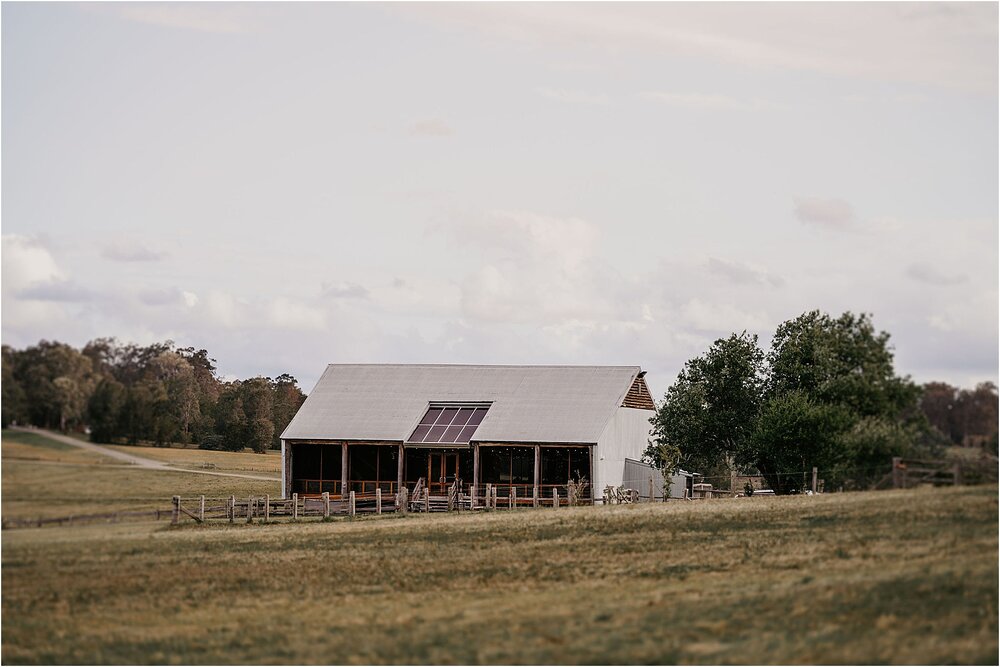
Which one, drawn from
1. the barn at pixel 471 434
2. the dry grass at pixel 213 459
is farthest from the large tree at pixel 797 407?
the dry grass at pixel 213 459

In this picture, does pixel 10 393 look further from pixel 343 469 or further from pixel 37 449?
pixel 343 469

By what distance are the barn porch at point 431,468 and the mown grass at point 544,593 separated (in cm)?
1570

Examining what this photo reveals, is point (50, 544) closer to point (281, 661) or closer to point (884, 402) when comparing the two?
point (281, 661)

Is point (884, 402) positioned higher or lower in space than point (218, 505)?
higher

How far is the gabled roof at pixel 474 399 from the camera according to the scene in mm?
46031

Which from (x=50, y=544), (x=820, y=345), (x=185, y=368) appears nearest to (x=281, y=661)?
(x=50, y=544)

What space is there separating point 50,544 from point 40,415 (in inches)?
97.3

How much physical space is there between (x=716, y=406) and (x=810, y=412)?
11927mm

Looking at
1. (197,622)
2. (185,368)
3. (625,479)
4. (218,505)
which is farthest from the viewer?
(625,479)

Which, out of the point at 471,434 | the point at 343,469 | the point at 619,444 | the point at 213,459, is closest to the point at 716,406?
the point at 619,444

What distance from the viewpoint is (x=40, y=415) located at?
23547 mm

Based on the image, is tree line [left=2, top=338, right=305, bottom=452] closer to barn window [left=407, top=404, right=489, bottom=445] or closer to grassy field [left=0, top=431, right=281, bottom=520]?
grassy field [left=0, top=431, right=281, bottom=520]

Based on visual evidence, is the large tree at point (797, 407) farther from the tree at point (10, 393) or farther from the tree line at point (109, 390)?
A: the tree at point (10, 393)

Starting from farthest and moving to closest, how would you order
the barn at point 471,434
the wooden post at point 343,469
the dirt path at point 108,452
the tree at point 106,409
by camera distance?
the wooden post at point 343,469
the barn at point 471,434
the tree at point 106,409
the dirt path at point 108,452
